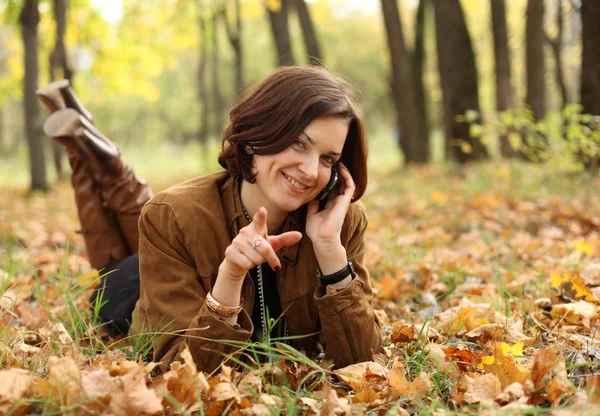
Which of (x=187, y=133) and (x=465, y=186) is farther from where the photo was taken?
(x=187, y=133)

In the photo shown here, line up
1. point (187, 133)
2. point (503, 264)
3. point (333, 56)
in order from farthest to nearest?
point (187, 133) < point (333, 56) < point (503, 264)

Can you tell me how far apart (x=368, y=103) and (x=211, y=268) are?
1406 inches

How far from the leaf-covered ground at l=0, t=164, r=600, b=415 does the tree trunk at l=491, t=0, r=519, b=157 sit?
531cm

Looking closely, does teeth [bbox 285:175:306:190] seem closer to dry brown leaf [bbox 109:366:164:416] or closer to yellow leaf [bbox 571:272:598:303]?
dry brown leaf [bbox 109:366:164:416]

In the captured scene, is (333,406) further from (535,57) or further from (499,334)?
(535,57)

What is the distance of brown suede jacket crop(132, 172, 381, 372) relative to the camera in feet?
7.69

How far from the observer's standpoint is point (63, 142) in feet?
11.9

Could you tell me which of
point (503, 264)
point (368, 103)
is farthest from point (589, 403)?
point (368, 103)

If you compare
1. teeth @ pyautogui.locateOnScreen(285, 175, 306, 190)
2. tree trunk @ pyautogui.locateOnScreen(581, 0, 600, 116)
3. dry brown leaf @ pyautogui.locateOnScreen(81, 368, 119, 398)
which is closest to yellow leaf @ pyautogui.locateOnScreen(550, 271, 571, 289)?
teeth @ pyautogui.locateOnScreen(285, 175, 306, 190)

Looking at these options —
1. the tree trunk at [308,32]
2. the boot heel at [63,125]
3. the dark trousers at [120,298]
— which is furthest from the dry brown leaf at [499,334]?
the tree trunk at [308,32]

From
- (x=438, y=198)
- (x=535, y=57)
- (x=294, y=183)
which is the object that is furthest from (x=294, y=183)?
(x=535, y=57)

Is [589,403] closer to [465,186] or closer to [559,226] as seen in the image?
[559,226]

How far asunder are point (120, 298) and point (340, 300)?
4.49 ft

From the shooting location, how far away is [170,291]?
93.7 inches
